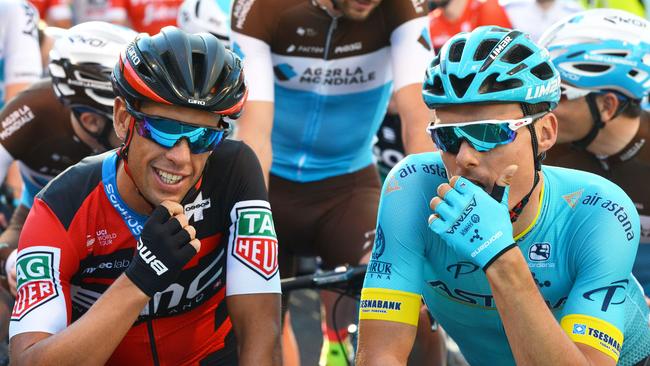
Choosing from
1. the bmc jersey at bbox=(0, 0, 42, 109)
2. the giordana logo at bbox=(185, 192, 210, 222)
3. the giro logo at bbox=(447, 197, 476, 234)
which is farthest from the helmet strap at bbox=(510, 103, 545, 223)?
the bmc jersey at bbox=(0, 0, 42, 109)

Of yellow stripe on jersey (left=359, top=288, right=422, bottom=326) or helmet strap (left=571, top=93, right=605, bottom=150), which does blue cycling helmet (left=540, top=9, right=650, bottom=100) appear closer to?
helmet strap (left=571, top=93, right=605, bottom=150)

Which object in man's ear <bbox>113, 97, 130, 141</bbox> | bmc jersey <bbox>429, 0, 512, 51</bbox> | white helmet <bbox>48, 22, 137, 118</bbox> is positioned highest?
man's ear <bbox>113, 97, 130, 141</bbox>

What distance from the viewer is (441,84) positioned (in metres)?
3.96

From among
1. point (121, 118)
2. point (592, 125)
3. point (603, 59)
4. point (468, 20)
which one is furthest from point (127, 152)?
point (468, 20)

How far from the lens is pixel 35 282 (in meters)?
3.93

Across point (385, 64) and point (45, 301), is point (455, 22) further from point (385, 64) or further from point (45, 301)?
point (45, 301)

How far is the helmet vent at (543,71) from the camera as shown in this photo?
3983 millimetres

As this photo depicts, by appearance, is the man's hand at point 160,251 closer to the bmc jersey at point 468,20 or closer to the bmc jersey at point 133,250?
the bmc jersey at point 133,250

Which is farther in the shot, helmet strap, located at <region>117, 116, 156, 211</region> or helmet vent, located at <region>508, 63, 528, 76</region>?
helmet strap, located at <region>117, 116, 156, 211</region>

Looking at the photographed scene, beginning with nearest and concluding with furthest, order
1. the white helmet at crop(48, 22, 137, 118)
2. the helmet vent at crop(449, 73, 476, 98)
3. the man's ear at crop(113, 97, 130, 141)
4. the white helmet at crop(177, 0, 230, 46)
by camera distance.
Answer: the helmet vent at crop(449, 73, 476, 98), the man's ear at crop(113, 97, 130, 141), the white helmet at crop(48, 22, 137, 118), the white helmet at crop(177, 0, 230, 46)

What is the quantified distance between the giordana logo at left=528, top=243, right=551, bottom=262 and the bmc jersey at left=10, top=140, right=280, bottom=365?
38.9 inches

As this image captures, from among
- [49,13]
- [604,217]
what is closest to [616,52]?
[604,217]

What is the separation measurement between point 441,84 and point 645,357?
1.39 metres

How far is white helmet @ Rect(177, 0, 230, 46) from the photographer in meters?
7.77
